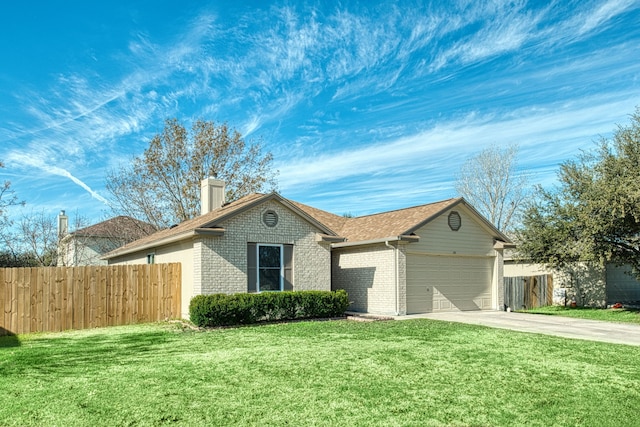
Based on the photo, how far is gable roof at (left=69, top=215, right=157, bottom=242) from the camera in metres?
33.0

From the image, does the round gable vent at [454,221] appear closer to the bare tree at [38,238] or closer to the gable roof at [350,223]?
the gable roof at [350,223]

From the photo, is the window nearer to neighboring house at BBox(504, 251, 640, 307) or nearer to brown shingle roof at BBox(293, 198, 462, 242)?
brown shingle roof at BBox(293, 198, 462, 242)

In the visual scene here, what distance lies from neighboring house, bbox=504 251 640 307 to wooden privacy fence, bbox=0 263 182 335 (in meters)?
16.8

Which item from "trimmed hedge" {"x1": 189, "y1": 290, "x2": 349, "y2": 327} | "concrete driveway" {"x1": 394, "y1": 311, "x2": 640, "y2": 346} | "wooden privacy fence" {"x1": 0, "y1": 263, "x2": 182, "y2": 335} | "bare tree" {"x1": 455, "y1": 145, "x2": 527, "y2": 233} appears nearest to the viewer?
"concrete driveway" {"x1": 394, "y1": 311, "x2": 640, "y2": 346}

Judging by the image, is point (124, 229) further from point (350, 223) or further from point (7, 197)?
point (350, 223)

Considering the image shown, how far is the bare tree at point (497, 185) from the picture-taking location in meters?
37.6

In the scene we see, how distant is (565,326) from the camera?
14578mm

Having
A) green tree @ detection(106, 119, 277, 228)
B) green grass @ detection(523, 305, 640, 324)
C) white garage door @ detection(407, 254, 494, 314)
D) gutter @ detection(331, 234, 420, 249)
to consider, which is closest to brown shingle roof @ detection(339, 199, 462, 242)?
gutter @ detection(331, 234, 420, 249)

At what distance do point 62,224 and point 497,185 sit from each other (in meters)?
32.2

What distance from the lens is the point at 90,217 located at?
34.5 meters

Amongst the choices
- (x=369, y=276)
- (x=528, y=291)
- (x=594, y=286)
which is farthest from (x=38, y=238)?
(x=594, y=286)

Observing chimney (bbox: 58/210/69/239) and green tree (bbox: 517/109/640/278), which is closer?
green tree (bbox: 517/109/640/278)

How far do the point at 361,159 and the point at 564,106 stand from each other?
426 inches

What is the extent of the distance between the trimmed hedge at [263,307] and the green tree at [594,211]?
970 cm
